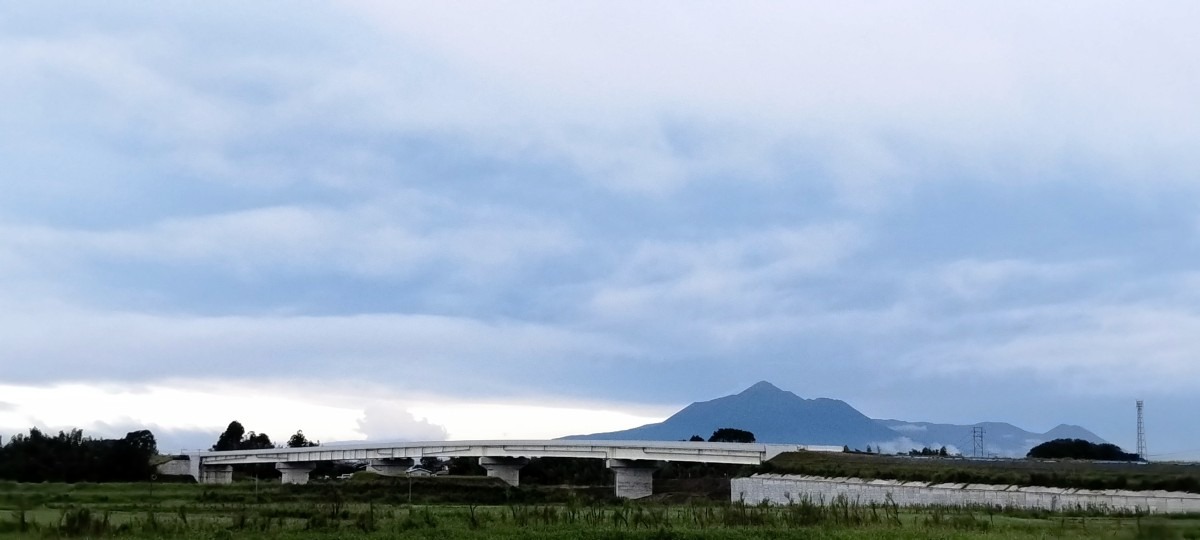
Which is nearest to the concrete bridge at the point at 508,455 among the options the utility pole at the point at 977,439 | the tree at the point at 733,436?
the utility pole at the point at 977,439

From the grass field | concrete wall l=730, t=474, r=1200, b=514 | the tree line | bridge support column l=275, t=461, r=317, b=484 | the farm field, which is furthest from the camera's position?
bridge support column l=275, t=461, r=317, b=484

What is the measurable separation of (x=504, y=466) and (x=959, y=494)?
7216 centimetres

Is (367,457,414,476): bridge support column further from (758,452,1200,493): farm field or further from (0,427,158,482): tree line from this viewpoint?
(758,452,1200,493): farm field

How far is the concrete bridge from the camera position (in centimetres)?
10388

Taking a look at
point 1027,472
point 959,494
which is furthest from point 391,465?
point 1027,472

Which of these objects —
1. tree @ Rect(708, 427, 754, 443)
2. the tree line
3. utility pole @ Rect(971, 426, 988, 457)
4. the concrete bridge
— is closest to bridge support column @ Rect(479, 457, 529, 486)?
the concrete bridge

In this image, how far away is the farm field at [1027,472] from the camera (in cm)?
5212

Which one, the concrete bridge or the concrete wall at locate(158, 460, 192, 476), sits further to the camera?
the concrete wall at locate(158, 460, 192, 476)

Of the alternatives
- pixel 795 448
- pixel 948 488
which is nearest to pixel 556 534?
pixel 948 488

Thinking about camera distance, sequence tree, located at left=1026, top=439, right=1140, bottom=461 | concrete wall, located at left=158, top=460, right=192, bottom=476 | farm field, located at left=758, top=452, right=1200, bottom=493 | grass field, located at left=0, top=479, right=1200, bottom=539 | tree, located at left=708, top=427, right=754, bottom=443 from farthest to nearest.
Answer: tree, located at left=708, top=427, right=754, bottom=443 → concrete wall, located at left=158, top=460, right=192, bottom=476 → tree, located at left=1026, top=439, right=1140, bottom=461 → farm field, located at left=758, top=452, right=1200, bottom=493 → grass field, located at left=0, top=479, right=1200, bottom=539

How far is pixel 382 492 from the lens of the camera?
84.7 meters

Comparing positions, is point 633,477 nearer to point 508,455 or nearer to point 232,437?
point 508,455

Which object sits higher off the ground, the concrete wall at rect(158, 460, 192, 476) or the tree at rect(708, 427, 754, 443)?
the tree at rect(708, 427, 754, 443)

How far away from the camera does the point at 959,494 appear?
59250 mm
